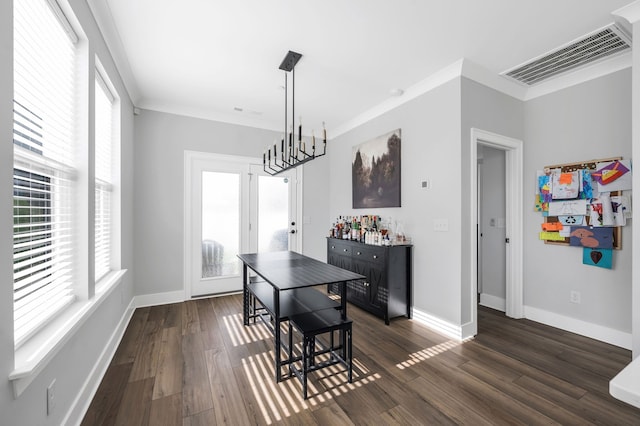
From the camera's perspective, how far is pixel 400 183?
349 centimetres

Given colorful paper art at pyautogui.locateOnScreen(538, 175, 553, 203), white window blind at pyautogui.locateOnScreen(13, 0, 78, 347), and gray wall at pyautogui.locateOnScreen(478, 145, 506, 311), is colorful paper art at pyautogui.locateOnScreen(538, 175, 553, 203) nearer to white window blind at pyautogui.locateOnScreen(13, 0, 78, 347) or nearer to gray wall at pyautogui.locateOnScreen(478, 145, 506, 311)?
gray wall at pyautogui.locateOnScreen(478, 145, 506, 311)

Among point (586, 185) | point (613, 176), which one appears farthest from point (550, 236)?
point (613, 176)

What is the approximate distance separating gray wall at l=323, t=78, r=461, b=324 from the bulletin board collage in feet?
3.72

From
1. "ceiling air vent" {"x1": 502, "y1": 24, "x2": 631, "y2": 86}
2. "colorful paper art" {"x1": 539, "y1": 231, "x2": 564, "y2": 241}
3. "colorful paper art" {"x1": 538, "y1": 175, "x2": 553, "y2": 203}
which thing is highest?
"ceiling air vent" {"x1": 502, "y1": 24, "x2": 631, "y2": 86}

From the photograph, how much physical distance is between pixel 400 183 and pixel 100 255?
322cm

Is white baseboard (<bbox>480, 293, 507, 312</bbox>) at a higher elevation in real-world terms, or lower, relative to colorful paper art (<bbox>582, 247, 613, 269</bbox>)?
lower

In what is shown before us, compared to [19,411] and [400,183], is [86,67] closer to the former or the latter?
[19,411]

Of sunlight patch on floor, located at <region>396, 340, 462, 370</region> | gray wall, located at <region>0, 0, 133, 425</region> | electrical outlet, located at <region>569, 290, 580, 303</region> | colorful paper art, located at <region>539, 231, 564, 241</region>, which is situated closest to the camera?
gray wall, located at <region>0, 0, 133, 425</region>

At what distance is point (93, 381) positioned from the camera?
1.94 meters

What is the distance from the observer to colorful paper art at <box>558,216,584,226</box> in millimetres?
2795

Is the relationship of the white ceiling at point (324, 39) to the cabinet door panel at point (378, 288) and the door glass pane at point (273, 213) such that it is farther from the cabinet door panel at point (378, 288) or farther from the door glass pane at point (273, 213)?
the cabinet door panel at point (378, 288)

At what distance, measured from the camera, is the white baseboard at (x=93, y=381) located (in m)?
1.62

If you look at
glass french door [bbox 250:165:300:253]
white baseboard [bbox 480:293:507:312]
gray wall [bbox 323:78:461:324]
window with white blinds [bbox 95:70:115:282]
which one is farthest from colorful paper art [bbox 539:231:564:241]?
window with white blinds [bbox 95:70:115:282]

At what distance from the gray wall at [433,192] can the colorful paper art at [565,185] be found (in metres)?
1.13
